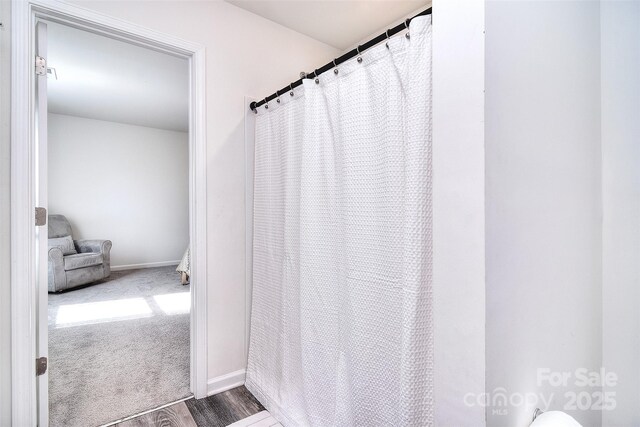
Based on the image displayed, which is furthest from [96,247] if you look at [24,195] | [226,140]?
[226,140]

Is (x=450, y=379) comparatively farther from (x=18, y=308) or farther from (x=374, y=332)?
(x=18, y=308)

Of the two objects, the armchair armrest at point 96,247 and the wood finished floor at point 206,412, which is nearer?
the wood finished floor at point 206,412

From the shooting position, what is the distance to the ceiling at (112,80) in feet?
8.35

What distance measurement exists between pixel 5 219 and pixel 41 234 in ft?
0.48

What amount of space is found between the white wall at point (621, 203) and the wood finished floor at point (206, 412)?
168cm

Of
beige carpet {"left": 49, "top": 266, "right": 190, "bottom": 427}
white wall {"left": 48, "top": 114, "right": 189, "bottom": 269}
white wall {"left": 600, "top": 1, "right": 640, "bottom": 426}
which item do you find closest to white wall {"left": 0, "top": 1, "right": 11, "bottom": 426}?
beige carpet {"left": 49, "top": 266, "right": 190, "bottom": 427}

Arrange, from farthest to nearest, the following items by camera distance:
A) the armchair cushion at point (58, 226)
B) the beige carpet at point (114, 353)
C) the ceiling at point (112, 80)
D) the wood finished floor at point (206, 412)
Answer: the armchair cushion at point (58, 226)
the ceiling at point (112, 80)
the beige carpet at point (114, 353)
the wood finished floor at point (206, 412)

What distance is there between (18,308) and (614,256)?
247cm

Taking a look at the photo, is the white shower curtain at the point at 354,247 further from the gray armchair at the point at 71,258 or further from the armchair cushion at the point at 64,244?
the armchair cushion at the point at 64,244

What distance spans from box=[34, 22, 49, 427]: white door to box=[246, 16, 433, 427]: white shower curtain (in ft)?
3.53

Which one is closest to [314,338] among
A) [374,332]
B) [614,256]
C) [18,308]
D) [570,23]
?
[374,332]

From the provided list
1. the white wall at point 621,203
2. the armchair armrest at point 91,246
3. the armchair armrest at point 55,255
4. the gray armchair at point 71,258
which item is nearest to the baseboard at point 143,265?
the gray armchair at point 71,258

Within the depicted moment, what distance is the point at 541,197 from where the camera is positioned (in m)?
0.77

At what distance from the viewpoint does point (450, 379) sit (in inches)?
→ 26.8
